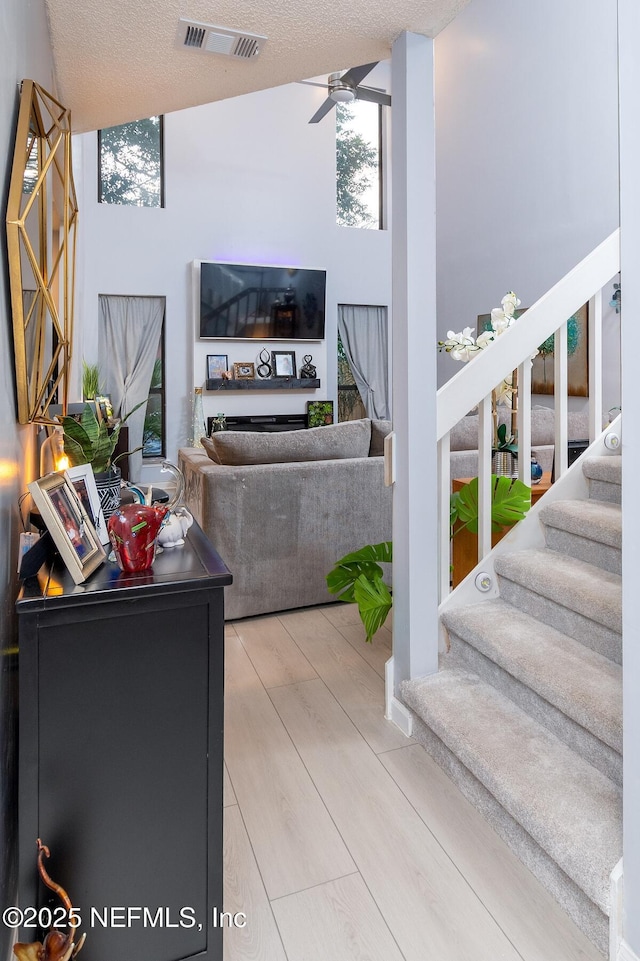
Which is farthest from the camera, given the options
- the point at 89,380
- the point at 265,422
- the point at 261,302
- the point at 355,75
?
the point at 265,422

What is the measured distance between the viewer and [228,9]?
182 cm

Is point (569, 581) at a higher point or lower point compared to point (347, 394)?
lower

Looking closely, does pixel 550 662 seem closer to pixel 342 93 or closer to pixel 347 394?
pixel 342 93

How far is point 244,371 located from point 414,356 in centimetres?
615

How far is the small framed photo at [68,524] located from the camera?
114 cm

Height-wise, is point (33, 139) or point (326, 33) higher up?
point (326, 33)

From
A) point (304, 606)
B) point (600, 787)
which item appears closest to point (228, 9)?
point (600, 787)

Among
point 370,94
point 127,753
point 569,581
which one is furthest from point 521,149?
point 127,753

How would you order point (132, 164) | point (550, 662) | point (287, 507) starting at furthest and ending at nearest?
point (132, 164)
point (287, 507)
point (550, 662)

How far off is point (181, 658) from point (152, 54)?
2.03 m

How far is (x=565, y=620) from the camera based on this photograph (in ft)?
6.86

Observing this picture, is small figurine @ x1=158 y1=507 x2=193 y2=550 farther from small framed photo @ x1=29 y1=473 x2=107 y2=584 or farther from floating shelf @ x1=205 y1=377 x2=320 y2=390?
Answer: floating shelf @ x1=205 y1=377 x2=320 y2=390

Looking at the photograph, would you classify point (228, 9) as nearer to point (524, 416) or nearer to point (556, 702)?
point (524, 416)

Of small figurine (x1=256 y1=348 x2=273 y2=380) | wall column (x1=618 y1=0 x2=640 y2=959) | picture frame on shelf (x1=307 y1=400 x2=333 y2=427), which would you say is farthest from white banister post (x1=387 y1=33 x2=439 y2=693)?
picture frame on shelf (x1=307 y1=400 x2=333 y2=427)
